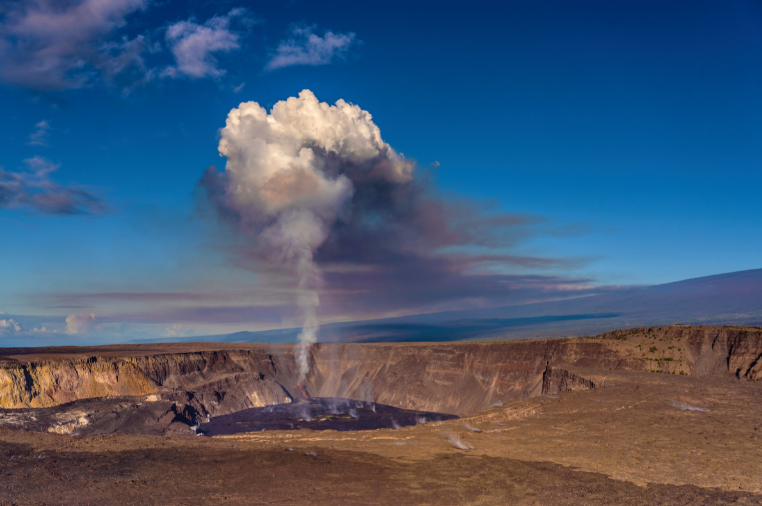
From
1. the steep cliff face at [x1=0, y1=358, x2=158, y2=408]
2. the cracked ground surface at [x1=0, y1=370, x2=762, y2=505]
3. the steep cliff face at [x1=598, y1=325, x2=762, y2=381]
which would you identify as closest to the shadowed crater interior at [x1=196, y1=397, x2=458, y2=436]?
the steep cliff face at [x1=0, y1=358, x2=158, y2=408]

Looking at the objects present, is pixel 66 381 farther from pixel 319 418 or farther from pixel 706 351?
pixel 706 351

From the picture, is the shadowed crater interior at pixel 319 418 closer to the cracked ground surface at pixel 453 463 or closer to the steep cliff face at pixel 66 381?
the steep cliff face at pixel 66 381

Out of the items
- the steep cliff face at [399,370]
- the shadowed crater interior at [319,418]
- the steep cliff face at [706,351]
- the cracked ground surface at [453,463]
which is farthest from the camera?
the shadowed crater interior at [319,418]

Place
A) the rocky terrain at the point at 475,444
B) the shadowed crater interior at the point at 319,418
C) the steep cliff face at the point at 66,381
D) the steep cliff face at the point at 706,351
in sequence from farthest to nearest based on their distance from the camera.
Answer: the shadowed crater interior at the point at 319,418, the steep cliff face at the point at 66,381, the steep cliff face at the point at 706,351, the rocky terrain at the point at 475,444

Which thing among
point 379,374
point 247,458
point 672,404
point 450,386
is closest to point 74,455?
point 247,458

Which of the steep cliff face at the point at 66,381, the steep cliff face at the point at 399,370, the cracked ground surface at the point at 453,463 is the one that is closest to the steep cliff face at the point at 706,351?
the steep cliff face at the point at 399,370

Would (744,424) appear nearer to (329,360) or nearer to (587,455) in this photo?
(587,455)
